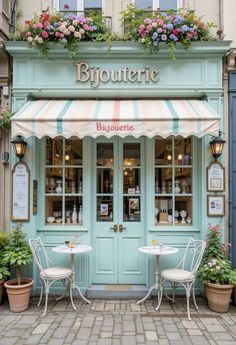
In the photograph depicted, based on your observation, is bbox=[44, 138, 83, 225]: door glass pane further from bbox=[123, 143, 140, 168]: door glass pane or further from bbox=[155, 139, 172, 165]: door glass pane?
bbox=[155, 139, 172, 165]: door glass pane

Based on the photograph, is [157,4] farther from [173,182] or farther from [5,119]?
[5,119]

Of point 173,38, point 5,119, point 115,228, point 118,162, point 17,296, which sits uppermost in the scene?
point 173,38

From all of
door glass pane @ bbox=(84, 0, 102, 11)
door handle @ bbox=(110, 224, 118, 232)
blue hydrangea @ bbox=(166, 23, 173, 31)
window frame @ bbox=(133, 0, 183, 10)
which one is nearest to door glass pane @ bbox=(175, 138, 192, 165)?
door handle @ bbox=(110, 224, 118, 232)

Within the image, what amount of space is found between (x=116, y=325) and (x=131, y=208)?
2.24 metres

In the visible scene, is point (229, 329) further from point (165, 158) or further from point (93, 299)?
point (165, 158)

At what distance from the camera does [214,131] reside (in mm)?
5129

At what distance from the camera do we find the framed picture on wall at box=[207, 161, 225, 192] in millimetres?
5773

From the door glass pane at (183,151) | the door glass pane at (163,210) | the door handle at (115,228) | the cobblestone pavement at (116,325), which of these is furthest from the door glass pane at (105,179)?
the cobblestone pavement at (116,325)

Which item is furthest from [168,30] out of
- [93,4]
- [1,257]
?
[1,257]

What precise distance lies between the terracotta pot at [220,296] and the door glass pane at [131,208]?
6.06 ft

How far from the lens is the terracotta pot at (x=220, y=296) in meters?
5.09

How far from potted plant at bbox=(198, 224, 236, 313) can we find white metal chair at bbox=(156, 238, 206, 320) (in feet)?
0.59

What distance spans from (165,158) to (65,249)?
8.54 feet

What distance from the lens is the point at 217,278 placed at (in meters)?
5.19
